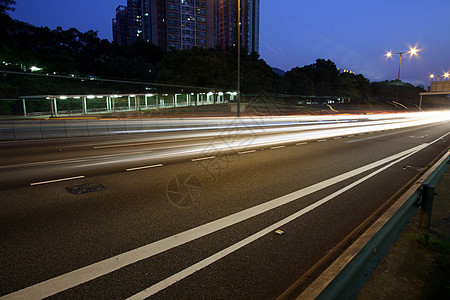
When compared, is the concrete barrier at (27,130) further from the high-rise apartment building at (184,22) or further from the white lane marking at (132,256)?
the high-rise apartment building at (184,22)

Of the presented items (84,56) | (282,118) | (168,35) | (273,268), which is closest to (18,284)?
(273,268)

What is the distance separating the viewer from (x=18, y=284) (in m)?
2.89

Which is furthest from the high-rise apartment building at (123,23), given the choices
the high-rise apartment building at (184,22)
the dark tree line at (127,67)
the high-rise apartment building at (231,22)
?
the dark tree line at (127,67)

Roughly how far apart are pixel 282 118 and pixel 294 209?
23.2 m

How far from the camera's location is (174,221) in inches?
179

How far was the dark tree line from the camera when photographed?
22.8m

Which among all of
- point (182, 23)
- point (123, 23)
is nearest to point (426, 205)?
point (182, 23)

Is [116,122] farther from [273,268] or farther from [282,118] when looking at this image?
[273,268]

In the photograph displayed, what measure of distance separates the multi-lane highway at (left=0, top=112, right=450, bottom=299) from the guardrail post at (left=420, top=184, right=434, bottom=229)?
3.00ft

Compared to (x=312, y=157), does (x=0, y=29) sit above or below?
above

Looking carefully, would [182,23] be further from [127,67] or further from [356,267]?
[356,267]

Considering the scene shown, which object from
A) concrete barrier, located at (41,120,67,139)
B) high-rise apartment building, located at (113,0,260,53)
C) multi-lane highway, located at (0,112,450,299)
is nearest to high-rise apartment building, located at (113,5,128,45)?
high-rise apartment building, located at (113,0,260,53)

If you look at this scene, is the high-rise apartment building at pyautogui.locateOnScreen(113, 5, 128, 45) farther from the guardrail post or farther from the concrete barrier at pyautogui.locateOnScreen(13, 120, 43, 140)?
the guardrail post

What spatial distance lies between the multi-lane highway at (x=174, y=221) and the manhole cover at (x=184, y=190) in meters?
0.02
